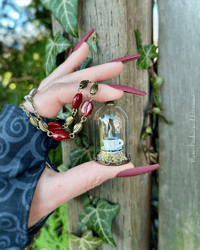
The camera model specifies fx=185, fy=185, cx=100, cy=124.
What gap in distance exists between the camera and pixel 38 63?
60.0 inches

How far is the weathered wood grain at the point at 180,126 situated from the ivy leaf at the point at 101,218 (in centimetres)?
34

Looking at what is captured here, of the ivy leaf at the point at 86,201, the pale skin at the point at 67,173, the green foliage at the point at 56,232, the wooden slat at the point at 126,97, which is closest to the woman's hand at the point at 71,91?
the pale skin at the point at 67,173

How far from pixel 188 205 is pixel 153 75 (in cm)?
73

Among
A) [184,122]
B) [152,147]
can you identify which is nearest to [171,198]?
[152,147]

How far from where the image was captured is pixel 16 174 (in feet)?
2.11

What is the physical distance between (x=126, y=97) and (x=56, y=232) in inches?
49.9

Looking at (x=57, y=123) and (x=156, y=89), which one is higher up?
(x=156, y=89)

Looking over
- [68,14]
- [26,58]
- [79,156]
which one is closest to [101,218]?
[79,156]

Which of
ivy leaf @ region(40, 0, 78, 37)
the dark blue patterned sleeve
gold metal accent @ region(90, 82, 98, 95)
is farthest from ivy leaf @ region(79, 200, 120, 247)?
ivy leaf @ region(40, 0, 78, 37)

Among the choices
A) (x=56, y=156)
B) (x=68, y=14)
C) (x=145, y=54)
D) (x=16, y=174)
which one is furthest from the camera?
(x=56, y=156)

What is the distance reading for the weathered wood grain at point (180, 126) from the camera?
919mm

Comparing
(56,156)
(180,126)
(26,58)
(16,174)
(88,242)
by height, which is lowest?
(88,242)

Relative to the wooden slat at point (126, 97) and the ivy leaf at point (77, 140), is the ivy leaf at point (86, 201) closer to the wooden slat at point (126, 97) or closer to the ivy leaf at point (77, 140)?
the wooden slat at point (126, 97)

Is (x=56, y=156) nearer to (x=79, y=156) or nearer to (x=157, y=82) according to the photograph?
(x=79, y=156)
